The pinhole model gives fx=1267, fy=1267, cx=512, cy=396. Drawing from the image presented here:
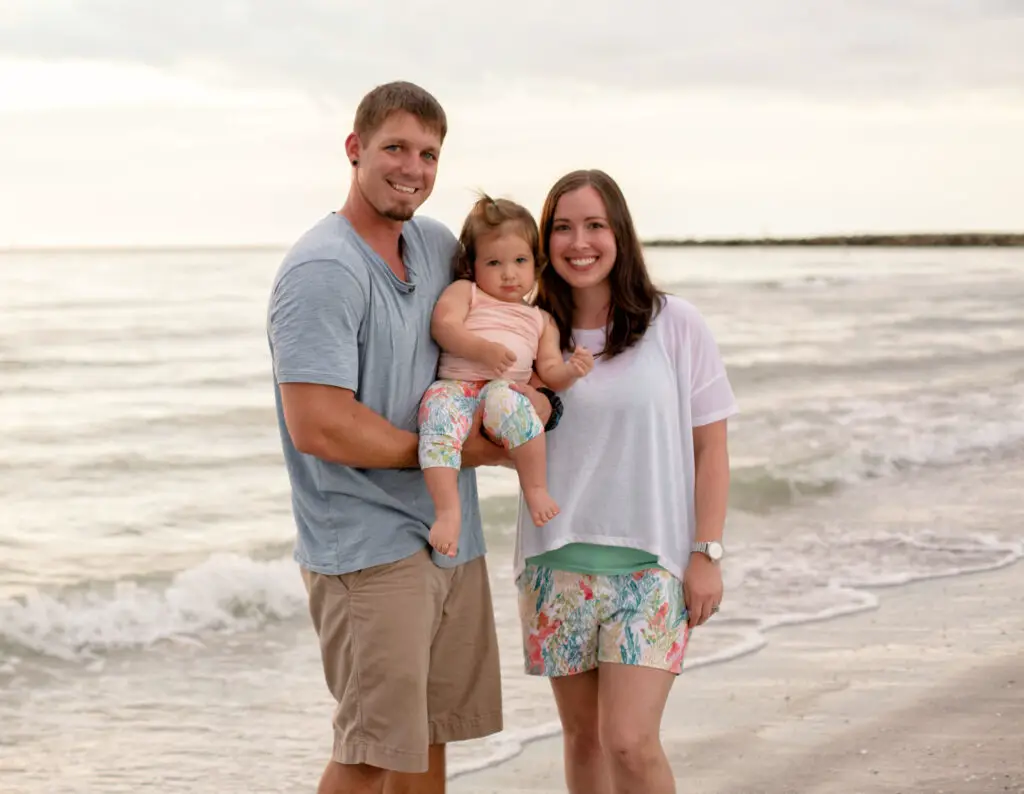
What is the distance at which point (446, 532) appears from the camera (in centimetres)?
311

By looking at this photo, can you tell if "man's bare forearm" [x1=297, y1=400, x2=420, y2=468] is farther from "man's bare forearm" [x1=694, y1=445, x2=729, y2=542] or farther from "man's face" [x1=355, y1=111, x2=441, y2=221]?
"man's bare forearm" [x1=694, y1=445, x2=729, y2=542]

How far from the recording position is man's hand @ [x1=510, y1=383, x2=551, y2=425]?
319 cm

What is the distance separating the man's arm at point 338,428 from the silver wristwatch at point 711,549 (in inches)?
31.6

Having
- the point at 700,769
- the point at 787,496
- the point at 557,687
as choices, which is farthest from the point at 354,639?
the point at 787,496

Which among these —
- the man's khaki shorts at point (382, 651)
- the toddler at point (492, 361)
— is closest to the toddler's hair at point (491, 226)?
the toddler at point (492, 361)

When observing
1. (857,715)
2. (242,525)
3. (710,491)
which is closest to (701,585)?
(710,491)

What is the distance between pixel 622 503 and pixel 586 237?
0.69 m

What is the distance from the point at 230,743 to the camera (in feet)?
16.6

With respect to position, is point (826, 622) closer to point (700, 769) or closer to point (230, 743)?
point (700, 769)

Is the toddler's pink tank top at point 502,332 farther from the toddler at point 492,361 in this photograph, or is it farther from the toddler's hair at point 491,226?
the toddler's hair at point 491,226

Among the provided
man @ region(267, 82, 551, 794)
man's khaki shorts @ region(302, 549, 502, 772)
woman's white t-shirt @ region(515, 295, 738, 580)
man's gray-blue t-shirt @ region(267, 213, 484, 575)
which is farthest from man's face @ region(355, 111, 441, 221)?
man's khaki shorts @ region(302, 549, 502, 772)

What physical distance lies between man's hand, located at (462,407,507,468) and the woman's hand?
56 cm

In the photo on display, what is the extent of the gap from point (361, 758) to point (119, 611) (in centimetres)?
474

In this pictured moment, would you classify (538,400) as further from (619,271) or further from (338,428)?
(338,428)
